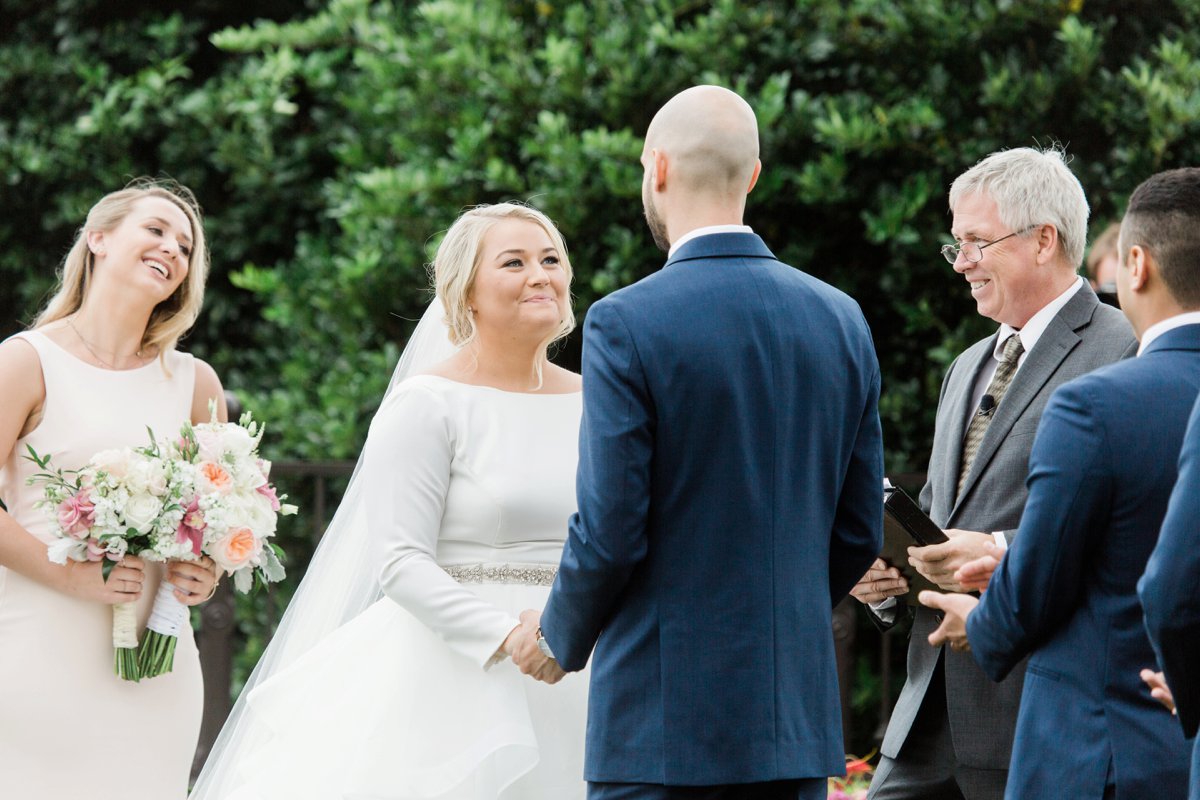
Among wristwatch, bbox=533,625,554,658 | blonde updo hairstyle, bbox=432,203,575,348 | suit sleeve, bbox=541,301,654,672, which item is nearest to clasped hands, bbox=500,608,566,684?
wristwatch, bbox=533,625,554,658

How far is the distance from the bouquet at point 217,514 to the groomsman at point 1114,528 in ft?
7.47

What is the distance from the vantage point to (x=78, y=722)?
432cm

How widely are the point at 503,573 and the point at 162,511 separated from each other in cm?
107

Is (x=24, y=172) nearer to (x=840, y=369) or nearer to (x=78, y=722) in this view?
(x=78, y=722)

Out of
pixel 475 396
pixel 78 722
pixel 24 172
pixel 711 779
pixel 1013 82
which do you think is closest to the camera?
pixel 711 779

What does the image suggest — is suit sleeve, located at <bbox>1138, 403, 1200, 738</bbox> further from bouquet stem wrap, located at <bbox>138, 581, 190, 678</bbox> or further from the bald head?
bouquet stem wrap, located at <bbox>138, 581, 190, 678</bbox>

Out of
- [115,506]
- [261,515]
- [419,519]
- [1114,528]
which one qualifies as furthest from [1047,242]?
[115,506]

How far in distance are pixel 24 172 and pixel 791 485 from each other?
6693 mm

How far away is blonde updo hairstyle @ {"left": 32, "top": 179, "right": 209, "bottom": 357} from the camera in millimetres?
4621

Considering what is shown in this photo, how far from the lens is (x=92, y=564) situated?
14.0 feet

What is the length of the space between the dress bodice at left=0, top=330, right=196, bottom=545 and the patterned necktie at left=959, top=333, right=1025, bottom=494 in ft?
7.71

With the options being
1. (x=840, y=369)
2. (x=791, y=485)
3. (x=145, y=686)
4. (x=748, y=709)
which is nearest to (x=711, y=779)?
(x=748, y=709)

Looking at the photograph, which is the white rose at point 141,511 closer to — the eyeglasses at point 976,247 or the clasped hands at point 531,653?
the clasped hands at point 531,653

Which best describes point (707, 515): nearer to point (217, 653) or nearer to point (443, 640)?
point (443, 640)
